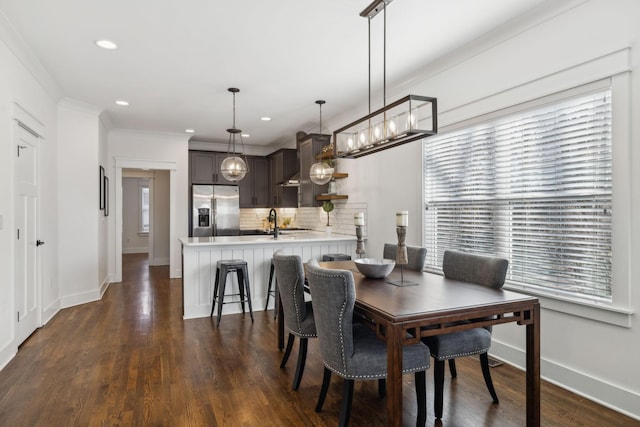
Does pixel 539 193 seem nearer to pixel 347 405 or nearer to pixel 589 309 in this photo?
pixel 589 309

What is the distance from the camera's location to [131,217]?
426 inches

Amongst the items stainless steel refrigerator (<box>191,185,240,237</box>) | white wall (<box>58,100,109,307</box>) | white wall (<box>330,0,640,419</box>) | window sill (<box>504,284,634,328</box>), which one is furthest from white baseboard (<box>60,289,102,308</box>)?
window sill (<box>504,284,634,328</box>)

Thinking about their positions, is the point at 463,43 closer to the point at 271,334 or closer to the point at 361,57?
the point at 361,57

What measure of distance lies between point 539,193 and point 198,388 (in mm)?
2907

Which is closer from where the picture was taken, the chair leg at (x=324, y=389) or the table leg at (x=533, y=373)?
the table leg at (x=533, y=373)

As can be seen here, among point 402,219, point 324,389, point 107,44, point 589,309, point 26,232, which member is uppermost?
point 107,44

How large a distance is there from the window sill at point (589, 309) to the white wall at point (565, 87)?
0.04 m

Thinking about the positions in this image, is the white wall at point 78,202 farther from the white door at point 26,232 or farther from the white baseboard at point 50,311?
the white door at point 26,232

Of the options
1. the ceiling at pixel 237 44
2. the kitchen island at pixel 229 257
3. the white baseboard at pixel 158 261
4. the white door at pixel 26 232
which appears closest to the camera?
the ceiling at pixel 237 44

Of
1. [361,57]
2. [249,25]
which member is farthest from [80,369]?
[361,57]

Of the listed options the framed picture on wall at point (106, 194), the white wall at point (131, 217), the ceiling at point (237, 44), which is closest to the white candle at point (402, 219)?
the ceiling at point (237, 44)

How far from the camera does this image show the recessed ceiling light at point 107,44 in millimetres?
3233

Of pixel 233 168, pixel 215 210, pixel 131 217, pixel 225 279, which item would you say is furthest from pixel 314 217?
pixel 131 217

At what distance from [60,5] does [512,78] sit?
11.4 feet
